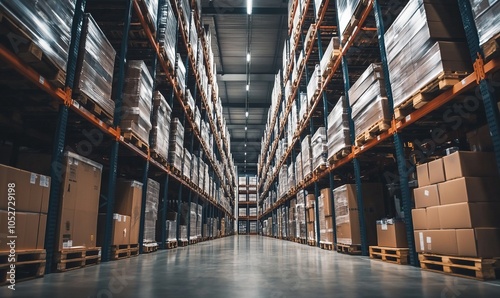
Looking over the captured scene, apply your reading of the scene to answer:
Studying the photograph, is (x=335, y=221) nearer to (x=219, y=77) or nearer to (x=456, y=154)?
(x=456, y=154)

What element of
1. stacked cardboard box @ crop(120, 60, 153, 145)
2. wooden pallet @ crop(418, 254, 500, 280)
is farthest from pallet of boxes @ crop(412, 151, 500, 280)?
stacked cardboard box @ crop(120, 60, 153, 145)

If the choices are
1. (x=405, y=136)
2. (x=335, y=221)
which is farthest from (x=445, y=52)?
(x=335, y=221)

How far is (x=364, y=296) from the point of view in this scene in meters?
2.13

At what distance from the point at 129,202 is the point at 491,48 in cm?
521

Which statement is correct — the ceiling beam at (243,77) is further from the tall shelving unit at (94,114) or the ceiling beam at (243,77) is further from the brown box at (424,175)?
the brown box at (424,175)

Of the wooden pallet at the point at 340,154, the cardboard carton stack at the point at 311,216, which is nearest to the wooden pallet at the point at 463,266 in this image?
the wooden pallet at the point at 340,154

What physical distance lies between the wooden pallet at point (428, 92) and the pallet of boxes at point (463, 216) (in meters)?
0.72

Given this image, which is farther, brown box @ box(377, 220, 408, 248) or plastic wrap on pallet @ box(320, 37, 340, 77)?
plastic wrap on pallet @ box(320, 37, 340, 77)

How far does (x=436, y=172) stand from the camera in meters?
3.50

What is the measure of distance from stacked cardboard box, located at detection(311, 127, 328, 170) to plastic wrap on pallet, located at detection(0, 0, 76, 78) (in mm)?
5701

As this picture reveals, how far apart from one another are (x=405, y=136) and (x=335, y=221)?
2498 mm

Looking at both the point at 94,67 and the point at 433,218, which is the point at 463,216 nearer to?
the point at 433,218

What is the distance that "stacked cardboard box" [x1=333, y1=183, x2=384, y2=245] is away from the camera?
5.73 m

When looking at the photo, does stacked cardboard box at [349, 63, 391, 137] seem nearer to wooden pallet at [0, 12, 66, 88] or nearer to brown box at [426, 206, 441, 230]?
brown box at [426, 206, 441, 230]
